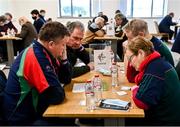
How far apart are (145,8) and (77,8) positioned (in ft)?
9.59

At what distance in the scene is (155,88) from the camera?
161cm

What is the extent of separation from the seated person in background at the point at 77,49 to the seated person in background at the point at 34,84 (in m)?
0.71

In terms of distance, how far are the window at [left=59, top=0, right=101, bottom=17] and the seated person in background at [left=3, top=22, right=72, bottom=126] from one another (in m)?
9.58

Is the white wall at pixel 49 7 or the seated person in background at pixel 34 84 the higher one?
the white wall at pixel 49 7

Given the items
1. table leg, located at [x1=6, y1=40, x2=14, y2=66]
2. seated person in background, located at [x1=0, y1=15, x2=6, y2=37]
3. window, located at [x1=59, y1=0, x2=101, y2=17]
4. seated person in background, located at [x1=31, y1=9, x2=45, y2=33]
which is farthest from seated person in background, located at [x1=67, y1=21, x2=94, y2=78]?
window, located at [x1=59, y1=0, x2=101, y2=17]

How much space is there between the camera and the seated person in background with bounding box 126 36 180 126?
1624 millimetres

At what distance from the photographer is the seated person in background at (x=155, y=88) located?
1.62 meters

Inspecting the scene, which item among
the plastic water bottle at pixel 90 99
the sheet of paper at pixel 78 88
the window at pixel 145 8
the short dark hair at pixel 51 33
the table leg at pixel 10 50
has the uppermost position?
the window at pixel 145 8

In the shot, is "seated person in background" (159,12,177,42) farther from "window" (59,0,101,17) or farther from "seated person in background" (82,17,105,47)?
"seated person in background" (82,17,105,47)

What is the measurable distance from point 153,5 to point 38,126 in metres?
10.4

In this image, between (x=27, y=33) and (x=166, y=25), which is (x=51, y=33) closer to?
(x=27, y=33)

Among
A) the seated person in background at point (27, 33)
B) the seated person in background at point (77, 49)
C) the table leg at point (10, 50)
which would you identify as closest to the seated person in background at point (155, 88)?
the seated person in background at point (77, 49)

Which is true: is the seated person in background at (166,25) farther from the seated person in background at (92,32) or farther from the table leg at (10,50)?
the table leg at (10,50)

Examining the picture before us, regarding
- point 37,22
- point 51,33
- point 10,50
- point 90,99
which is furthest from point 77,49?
point 37,22
